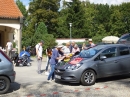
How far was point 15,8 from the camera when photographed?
80.1ft

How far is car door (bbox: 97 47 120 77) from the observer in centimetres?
1041

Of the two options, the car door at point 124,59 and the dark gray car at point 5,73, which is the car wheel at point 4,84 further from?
the car door at point 124,59

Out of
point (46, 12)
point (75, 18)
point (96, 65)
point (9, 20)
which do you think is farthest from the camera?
point (75, 18)

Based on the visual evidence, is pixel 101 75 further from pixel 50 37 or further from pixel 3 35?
pixel 50 37

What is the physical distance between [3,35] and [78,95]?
18.8 meters

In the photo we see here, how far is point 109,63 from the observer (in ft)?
34.7

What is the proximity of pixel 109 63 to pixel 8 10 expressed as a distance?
15410mm

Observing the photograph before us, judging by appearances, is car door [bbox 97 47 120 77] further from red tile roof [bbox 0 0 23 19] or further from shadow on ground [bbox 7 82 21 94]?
red tile roof [bbox 0 0 23 19]

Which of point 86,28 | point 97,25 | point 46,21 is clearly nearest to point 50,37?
point 46,21

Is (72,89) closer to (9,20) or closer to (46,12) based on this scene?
(9,20)

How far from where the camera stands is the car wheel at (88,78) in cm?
1000

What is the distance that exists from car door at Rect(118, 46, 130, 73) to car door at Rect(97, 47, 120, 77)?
0.25 metres

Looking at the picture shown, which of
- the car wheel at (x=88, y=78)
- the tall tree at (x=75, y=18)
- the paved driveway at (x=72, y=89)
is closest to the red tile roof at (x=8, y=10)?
the paved driveway at (x=72, y=89)

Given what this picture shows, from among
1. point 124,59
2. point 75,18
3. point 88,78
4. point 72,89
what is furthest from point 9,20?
point 75,18
